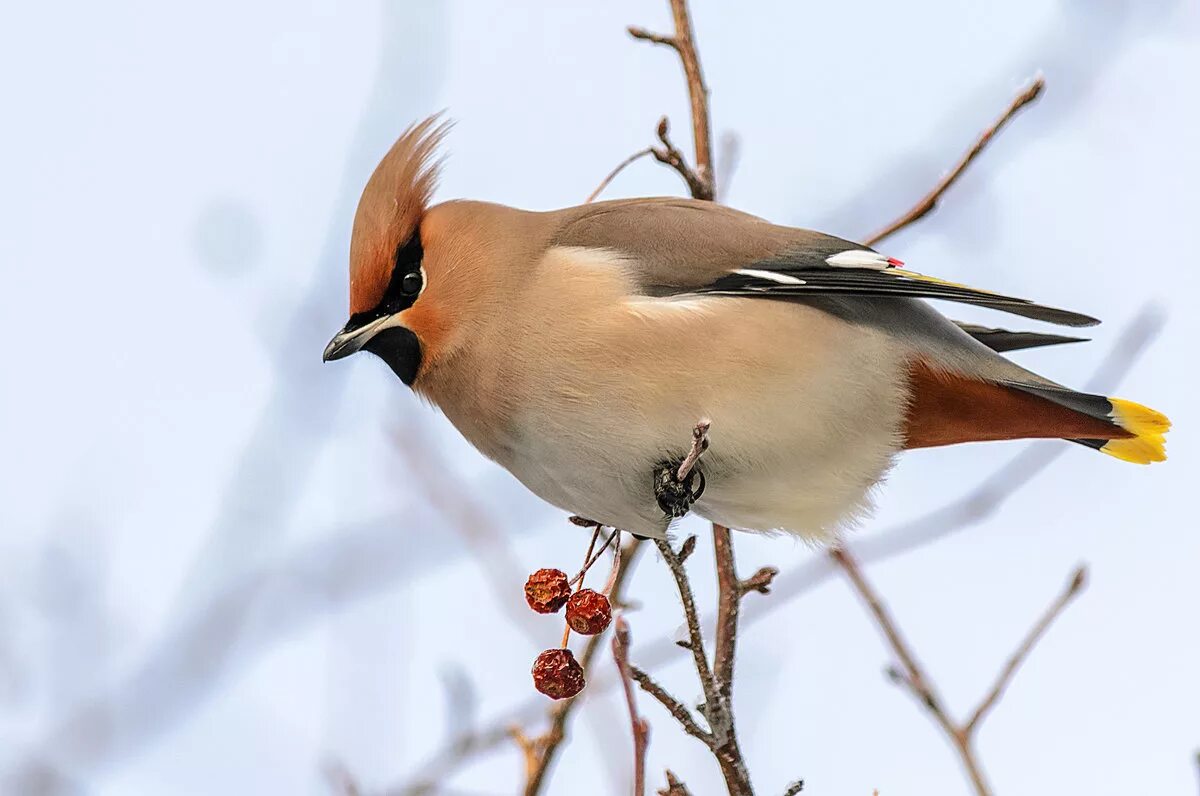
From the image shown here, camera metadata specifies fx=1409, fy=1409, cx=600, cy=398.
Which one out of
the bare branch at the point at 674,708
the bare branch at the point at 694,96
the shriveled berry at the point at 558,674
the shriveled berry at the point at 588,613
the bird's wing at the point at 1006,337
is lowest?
the shriveled berry at the point at 558,674

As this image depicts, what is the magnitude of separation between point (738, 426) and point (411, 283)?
2.94ft

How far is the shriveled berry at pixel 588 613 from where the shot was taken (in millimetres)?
2764

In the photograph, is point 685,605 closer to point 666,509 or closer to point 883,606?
point 666,509

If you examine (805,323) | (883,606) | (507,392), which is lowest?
(883,606)

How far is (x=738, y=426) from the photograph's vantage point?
3098 mm

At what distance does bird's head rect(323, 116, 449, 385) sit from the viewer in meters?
3.35

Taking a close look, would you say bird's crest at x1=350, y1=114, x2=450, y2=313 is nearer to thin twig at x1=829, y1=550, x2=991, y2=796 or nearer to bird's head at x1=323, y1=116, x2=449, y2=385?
bird's head at x1=323, y1=116, x2=449, y2=385

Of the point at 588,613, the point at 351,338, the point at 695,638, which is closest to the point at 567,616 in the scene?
the point at 588,613

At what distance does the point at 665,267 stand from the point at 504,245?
1.36 ft

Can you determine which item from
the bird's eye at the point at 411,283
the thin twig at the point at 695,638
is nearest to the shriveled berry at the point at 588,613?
the thin twig at the point at 695,638

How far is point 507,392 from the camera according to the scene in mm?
3150

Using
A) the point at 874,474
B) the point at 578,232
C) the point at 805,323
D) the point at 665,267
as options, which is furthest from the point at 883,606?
the point at 578,232

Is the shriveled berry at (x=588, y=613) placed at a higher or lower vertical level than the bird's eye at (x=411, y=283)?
lower

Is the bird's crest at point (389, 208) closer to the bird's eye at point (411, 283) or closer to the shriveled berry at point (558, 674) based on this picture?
the bird's eye at point (411, 283)
